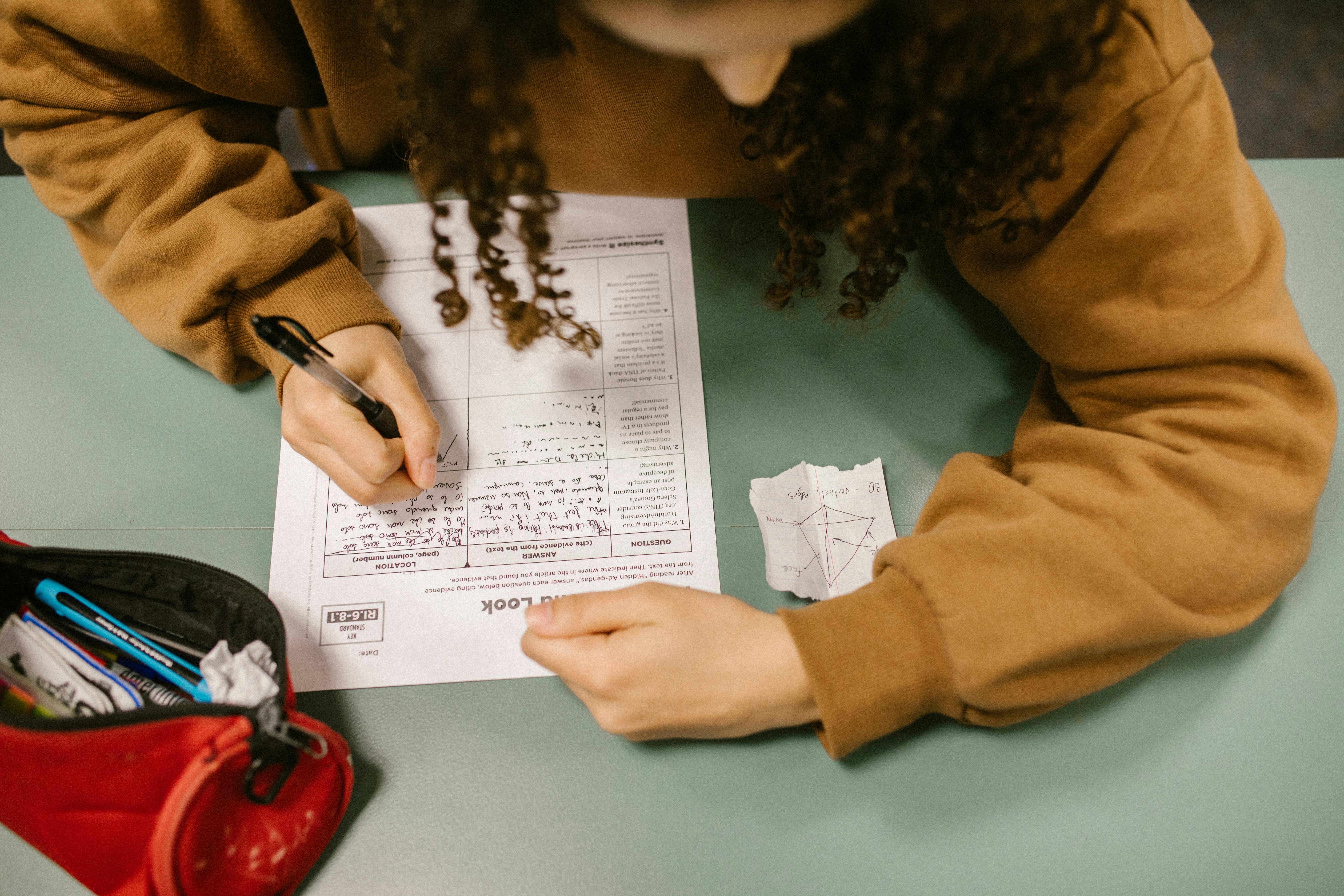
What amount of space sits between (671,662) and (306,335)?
335 millimetres

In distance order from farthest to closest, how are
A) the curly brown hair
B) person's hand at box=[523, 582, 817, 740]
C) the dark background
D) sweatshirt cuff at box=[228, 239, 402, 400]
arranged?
the dark background, sweatshirt cuff at box=[228, 239, 402, 400], person's hand at box=[523, 582, 817, 740], the curly brown hair

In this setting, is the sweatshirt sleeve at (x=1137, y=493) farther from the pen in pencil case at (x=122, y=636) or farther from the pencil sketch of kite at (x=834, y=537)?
the pen in pencil case at (x=122, y=636)

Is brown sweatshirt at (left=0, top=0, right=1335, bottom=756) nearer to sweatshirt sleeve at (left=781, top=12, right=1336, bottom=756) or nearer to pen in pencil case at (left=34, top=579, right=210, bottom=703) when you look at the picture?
sweatshirt sleeve at (left=781, top=12, right=1336, bottom=756)

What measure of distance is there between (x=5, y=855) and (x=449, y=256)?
1.62 ft

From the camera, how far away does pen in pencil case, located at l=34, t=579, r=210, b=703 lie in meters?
0.48

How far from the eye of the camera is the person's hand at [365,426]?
21.0 inches

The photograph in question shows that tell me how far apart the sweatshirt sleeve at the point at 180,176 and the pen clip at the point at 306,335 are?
0.04ft

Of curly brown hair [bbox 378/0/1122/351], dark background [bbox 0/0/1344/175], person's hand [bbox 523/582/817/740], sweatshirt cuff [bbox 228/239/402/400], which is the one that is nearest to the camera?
curly brown hair [bbox 378/0/1122/351]

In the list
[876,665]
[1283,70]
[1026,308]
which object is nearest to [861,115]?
[1026,308]

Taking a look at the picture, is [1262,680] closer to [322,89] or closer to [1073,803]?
[1073,803]

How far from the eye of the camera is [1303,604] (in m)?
0.54

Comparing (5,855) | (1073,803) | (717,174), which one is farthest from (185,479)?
(1073,803)

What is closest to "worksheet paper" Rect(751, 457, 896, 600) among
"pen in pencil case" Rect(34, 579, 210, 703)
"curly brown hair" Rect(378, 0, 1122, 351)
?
"curly brown hair" Rect(378, 0, 1122, 351)

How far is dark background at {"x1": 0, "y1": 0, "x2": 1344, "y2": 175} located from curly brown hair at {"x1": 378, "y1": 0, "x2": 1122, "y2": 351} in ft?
3.85
